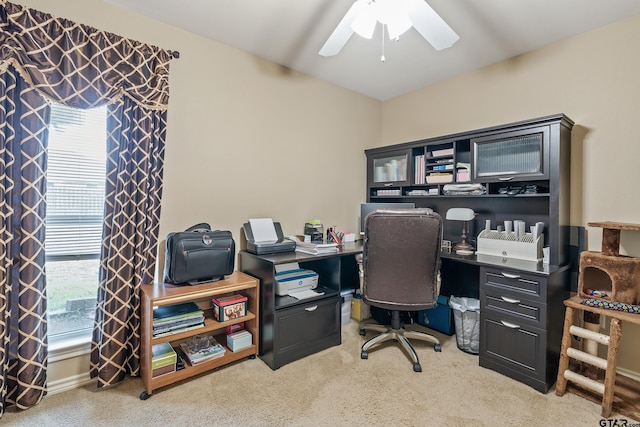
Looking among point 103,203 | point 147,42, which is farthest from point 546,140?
point 103,203

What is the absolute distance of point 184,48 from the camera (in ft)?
7.32

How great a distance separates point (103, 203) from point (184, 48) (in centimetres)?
124

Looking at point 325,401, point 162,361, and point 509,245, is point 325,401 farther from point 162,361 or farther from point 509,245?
point 509,245

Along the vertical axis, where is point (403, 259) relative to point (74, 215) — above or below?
below

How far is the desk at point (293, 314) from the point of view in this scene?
6.99 feet

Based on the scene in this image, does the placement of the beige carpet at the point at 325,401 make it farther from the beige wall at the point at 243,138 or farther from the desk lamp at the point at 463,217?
the desk lamp at the point at 463,217

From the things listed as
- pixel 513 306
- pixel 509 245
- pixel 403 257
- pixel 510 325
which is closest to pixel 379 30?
pixel 403 257

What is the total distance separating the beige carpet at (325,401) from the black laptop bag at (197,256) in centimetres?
66

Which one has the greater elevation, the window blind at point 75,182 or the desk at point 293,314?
the window blind at point 75,182

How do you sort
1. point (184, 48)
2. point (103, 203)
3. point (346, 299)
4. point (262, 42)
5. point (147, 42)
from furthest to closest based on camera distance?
point (346, 299) → point (262, 42) → point (184, 48) → point (147, 42) → point (103, 203)

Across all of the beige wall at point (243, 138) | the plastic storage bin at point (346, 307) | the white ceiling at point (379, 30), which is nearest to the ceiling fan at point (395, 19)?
the white ceiling at point (379, 30)

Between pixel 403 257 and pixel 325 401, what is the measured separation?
101 centimetres

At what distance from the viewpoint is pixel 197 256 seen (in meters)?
2.00

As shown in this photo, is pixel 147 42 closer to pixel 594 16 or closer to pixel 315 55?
pixel 315 55
